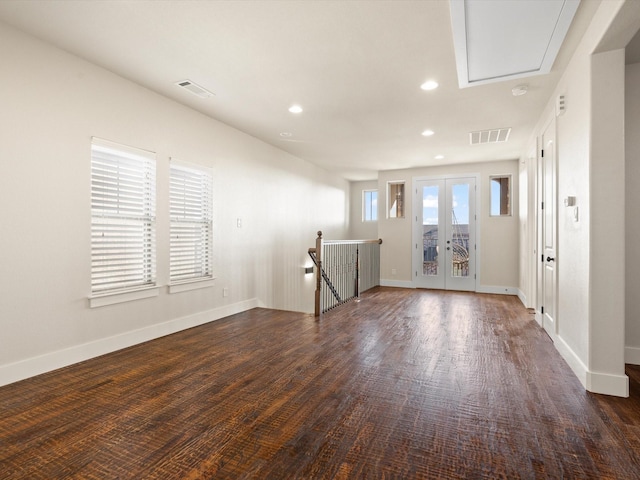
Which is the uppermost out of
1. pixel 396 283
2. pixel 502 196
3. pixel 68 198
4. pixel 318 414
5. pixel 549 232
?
pixel 502 196

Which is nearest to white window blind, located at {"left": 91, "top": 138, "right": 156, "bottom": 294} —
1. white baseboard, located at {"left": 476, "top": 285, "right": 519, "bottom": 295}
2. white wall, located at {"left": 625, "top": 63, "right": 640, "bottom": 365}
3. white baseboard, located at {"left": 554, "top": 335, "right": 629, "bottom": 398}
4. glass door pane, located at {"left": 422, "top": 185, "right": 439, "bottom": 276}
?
white baseboard, located at {"left": 554, "top": 335, "right": 629, "bottom": 398}

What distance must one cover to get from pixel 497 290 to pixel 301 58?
6217 millimetres

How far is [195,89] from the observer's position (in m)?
3.70

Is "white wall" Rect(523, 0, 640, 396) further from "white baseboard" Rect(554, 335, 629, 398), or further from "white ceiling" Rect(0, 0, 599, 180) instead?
"white ceiling" Rect(0, 0, 599, 180)

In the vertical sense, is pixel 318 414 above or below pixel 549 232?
below

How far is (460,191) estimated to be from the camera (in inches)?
292

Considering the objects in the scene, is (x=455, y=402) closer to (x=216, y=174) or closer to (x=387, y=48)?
(x=387, y=48)

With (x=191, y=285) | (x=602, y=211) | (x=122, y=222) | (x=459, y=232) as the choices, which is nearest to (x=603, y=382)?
(x=602, y=211)

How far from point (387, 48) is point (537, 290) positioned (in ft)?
12.8

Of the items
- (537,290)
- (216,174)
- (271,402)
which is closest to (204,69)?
(216,174)

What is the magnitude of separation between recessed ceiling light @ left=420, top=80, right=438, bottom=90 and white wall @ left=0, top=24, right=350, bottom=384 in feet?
9.04

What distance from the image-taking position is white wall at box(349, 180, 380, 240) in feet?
32.2

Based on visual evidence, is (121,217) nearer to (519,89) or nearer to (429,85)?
(429,85)

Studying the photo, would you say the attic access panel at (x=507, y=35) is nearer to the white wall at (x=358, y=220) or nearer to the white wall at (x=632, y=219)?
the white wall at (x=632, y=219)
